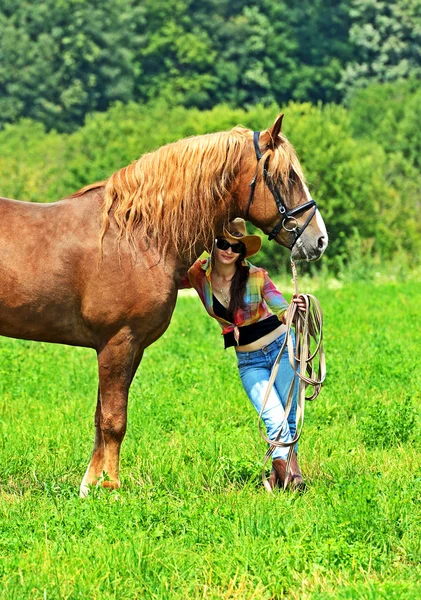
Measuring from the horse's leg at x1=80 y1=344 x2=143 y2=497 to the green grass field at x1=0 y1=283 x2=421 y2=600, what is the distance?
0.18 meters

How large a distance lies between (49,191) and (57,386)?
18.9 m

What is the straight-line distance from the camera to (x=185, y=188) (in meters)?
6.02

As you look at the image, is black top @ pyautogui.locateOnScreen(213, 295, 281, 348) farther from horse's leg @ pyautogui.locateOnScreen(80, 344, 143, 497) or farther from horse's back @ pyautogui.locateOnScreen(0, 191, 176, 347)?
horse's leg @ pyautogui.locateOnScreen(80, 344, 143, 497)

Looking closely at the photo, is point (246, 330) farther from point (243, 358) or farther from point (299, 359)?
point (299, 359)

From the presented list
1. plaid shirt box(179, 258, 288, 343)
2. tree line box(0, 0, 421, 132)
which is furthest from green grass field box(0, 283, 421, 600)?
tree line box(0, 0, 421, 132)

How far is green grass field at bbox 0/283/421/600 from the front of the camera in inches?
189

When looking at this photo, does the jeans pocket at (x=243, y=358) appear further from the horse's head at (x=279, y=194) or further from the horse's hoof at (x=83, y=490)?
the horse's hoof at (x=83, y=490)

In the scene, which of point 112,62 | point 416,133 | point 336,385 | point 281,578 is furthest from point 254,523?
point 112,62

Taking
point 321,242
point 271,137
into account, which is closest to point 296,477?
point 321,242

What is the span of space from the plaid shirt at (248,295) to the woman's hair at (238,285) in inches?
0.9

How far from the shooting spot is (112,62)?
2322 inches

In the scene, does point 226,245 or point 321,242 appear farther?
point 226,245

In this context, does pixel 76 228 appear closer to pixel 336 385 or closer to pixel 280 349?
pixel 280 349

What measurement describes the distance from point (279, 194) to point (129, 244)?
923 millimetres
